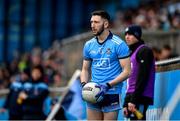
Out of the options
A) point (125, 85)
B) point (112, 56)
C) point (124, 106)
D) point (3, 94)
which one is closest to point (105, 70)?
point (112, 56)

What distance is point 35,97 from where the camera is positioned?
16.4 meters

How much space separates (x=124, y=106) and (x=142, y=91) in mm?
386

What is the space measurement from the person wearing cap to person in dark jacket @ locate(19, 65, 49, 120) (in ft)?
17.7

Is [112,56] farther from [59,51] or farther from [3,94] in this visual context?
[59,51]

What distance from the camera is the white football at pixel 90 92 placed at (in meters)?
10.2

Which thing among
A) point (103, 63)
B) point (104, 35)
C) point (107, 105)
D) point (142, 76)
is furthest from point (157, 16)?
point (107, 105)

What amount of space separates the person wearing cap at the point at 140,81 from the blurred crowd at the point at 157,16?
10.8m

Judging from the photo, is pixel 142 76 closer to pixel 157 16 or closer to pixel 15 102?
pixel 15 102

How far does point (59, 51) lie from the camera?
27.8m

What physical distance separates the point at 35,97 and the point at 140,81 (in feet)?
19.2

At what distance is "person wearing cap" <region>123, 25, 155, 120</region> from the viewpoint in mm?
10875

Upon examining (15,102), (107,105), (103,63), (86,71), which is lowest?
(15,102)

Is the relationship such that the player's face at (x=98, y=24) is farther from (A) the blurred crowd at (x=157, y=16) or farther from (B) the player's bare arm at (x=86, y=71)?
(A) the blurred crowd at (x=157, y=16)

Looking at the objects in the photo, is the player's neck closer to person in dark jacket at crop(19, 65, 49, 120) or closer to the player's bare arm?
the player's bare arm
